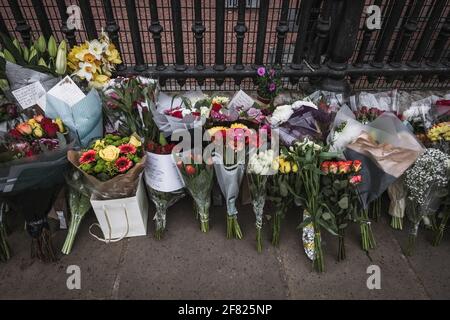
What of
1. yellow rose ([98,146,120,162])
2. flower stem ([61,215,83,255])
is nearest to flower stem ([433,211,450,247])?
yellow rose ([98,146,120,162])

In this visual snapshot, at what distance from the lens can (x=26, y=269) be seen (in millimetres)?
2180

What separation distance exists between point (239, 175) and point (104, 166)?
819 millimetres

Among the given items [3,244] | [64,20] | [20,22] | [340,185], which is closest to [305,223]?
[340,185]

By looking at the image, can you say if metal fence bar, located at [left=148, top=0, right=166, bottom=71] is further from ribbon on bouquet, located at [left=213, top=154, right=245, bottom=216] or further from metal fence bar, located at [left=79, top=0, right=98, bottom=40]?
ribbon on bouquet, located at [left=213, top=154, right=245, bottom=216]

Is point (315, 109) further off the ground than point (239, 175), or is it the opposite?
point (315, 109)

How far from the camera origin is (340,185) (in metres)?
1.99

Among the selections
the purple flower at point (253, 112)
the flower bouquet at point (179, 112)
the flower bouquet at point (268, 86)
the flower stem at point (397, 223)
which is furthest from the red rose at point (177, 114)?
the flower stem at point (397, 223)

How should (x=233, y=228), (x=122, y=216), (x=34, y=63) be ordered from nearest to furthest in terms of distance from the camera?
(x=122, y=216)
(x=233, y=228)
(x=34, y=63)

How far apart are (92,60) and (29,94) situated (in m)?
0.48

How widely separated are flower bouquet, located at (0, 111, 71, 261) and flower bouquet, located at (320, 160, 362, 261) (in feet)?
5.21

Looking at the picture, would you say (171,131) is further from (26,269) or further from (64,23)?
(64,23)

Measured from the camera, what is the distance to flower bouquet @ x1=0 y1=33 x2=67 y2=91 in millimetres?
2314

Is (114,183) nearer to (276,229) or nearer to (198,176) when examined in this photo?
(198,176)
